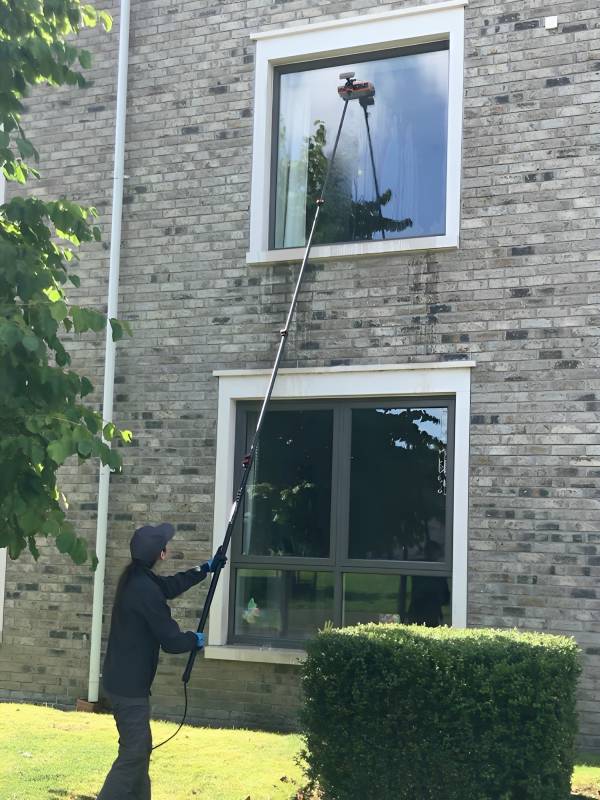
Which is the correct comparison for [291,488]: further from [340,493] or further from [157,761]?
[157,761]

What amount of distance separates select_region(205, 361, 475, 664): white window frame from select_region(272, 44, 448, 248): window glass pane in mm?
1173

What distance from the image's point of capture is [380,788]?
6.00 meters

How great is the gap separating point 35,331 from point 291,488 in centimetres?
404

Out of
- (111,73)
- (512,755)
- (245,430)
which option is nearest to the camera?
(512,755)

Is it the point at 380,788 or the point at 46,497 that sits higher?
the point at 46,497

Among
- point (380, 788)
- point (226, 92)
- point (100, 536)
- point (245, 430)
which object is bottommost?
point (380, 788)

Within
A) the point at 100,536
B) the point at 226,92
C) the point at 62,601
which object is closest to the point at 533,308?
the point at 226,92

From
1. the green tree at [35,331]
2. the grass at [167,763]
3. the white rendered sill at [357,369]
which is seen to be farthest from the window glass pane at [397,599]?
the green tree at [35,331]

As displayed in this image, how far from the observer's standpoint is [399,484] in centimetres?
876

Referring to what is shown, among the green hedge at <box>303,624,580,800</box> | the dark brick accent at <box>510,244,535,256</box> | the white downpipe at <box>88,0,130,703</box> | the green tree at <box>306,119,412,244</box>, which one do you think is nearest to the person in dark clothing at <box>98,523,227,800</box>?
the green hedge at <box>303,624,580,800</box>

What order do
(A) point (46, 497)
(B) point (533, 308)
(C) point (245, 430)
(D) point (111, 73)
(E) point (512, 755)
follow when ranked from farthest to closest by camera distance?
(D) point (111, 73), (C) point (245, 430), (B) point (533, 308), (E) point (512, 755), (A) point (46, 497)

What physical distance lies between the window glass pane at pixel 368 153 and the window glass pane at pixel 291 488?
158 centimetres

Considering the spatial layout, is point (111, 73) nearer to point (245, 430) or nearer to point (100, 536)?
point (245, 430)

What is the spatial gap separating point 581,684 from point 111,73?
6.71m
